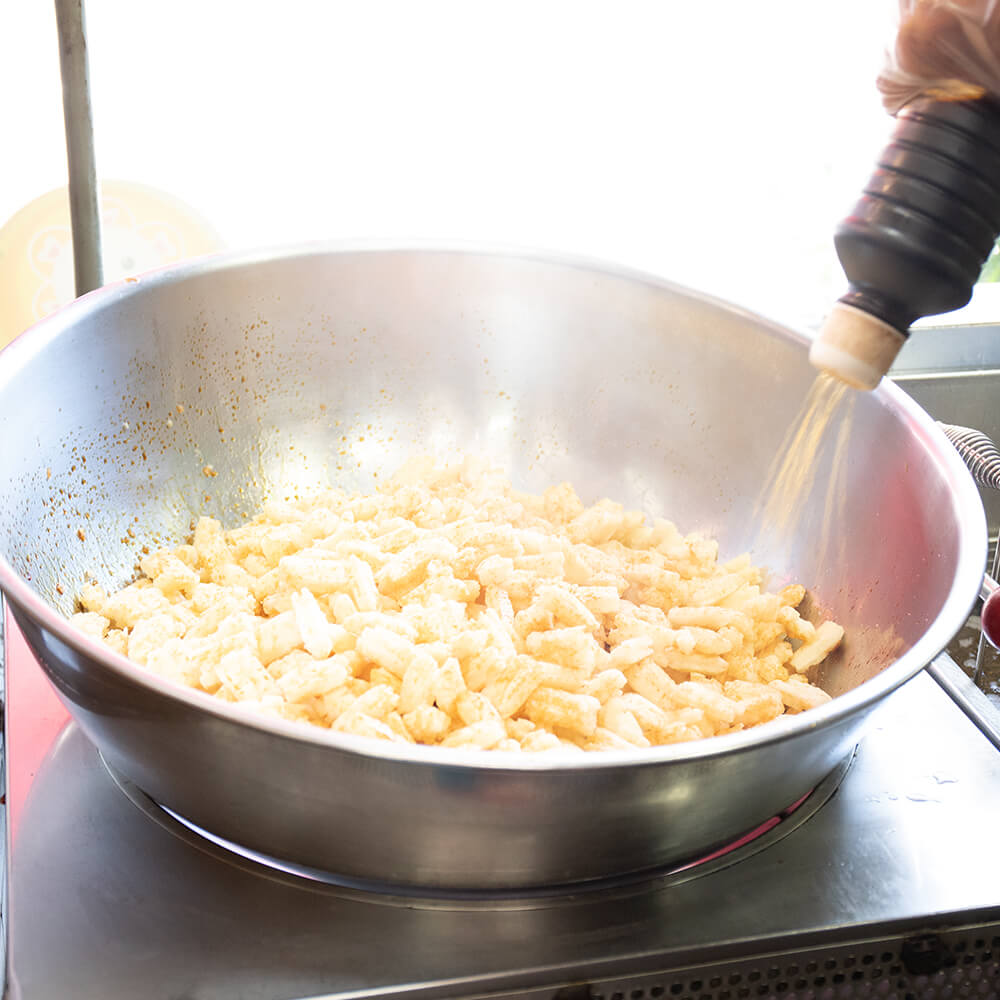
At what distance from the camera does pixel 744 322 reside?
108cm

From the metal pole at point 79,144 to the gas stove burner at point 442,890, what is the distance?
1.98 ft

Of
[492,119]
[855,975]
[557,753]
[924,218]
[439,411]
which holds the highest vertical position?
[924,218]

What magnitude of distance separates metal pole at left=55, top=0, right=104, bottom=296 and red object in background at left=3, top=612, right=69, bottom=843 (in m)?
0.41

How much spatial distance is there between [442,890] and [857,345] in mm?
433

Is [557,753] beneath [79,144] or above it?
beneath

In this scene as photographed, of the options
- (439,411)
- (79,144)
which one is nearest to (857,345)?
(439,411)

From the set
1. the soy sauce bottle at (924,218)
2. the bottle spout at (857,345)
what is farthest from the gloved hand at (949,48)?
the bottle spout at (857,345)

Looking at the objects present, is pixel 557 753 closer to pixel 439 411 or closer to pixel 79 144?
pixel 439 411

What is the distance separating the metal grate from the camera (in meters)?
0.66

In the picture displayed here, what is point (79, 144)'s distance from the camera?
106 centimetres

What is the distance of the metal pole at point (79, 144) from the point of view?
39.6 inches

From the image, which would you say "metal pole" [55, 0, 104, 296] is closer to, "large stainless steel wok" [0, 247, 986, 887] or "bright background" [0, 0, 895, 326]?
"large stainless steel wok" [0, 247, 986, 887]

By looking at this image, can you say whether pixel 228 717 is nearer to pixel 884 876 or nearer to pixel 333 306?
pixel 884 876

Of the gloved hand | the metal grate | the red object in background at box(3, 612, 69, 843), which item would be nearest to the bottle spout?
the gloved hand
